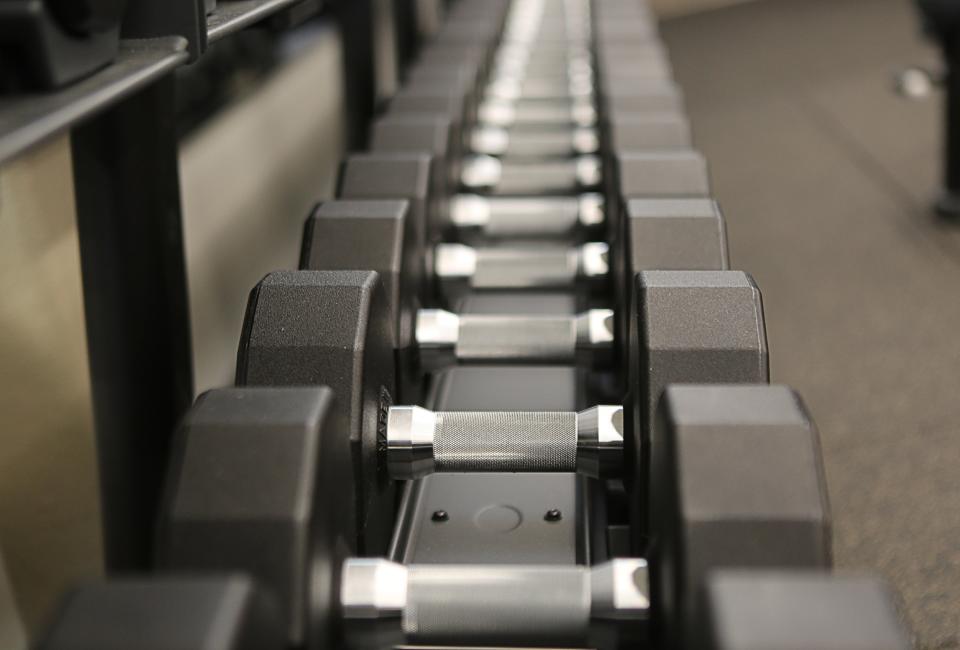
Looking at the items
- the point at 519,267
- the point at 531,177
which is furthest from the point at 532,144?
the point at 519,267

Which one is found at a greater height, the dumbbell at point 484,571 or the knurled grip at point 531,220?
the dumbbell at point 484,571

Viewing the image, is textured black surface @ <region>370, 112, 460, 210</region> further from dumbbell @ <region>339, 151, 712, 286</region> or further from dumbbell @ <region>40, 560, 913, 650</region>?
dumbbell @ <region>40, 560, 913, 650</region>

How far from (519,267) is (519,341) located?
0.47 ft

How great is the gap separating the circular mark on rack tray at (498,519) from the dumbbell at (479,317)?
0.09m

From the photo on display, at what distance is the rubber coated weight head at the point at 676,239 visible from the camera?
2.15ft

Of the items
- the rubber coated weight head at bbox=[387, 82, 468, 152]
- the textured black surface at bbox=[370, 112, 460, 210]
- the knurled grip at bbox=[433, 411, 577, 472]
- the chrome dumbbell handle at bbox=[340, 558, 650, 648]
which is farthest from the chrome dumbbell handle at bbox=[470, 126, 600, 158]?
the chrome dumbbell handle at bbox=[340, 558, 650, 648]

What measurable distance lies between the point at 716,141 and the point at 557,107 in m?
1.11

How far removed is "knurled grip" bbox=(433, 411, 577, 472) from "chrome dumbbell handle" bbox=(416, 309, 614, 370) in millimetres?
132

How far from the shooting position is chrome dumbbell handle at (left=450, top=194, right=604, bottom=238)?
953 mm

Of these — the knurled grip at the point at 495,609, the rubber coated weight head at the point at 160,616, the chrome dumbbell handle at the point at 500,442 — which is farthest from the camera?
the chrome dumbbell handle at the point at 500,442

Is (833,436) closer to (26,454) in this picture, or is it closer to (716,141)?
(26,454)


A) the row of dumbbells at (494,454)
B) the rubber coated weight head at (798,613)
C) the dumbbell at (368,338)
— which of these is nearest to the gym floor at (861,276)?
the row of dumbbells at (494,454)

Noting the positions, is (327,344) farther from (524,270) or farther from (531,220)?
(531,220)

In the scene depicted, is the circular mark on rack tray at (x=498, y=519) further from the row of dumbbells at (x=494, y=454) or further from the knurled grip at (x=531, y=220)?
the knurled grip at (x=531, y=220)
